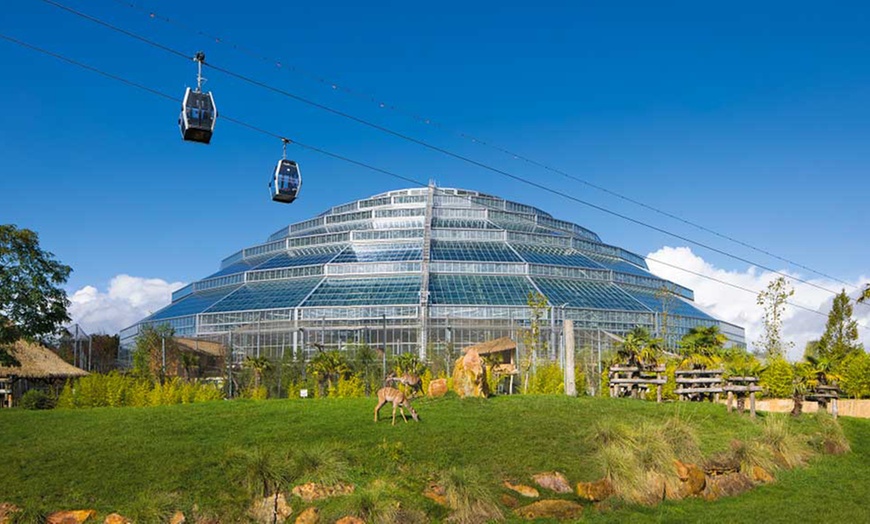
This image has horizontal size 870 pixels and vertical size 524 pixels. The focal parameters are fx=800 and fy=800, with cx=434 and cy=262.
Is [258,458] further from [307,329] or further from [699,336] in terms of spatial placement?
[307,329]

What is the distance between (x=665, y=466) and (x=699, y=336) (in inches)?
827

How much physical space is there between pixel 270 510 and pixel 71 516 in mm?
4387

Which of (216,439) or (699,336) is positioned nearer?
(216,439)

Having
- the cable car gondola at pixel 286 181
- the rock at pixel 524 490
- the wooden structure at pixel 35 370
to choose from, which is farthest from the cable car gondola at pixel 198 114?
the wooden structure at pixel 35 370

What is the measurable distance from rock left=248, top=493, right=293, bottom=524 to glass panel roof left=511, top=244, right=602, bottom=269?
182 feet

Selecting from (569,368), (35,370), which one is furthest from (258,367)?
(569,368)

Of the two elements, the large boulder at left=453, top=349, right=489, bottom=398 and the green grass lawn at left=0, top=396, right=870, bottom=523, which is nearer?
the green grass lawn at left=0, top=396, right=870, bottom=523

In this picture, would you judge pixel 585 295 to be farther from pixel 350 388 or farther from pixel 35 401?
pixel 35 401

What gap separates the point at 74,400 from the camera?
36250 mm

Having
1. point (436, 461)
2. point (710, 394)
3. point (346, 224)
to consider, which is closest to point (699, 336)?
point (710, 394)

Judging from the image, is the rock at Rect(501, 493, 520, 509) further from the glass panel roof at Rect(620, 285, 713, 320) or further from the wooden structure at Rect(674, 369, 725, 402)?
the glass panel roof at Rect(620, 285, 713, 320)

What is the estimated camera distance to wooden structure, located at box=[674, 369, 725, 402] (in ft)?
118

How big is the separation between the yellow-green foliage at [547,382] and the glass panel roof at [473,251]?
29164 mm

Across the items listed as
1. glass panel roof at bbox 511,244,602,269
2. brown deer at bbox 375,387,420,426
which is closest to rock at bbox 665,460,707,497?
brown deer at bbox 375,387,420,426
